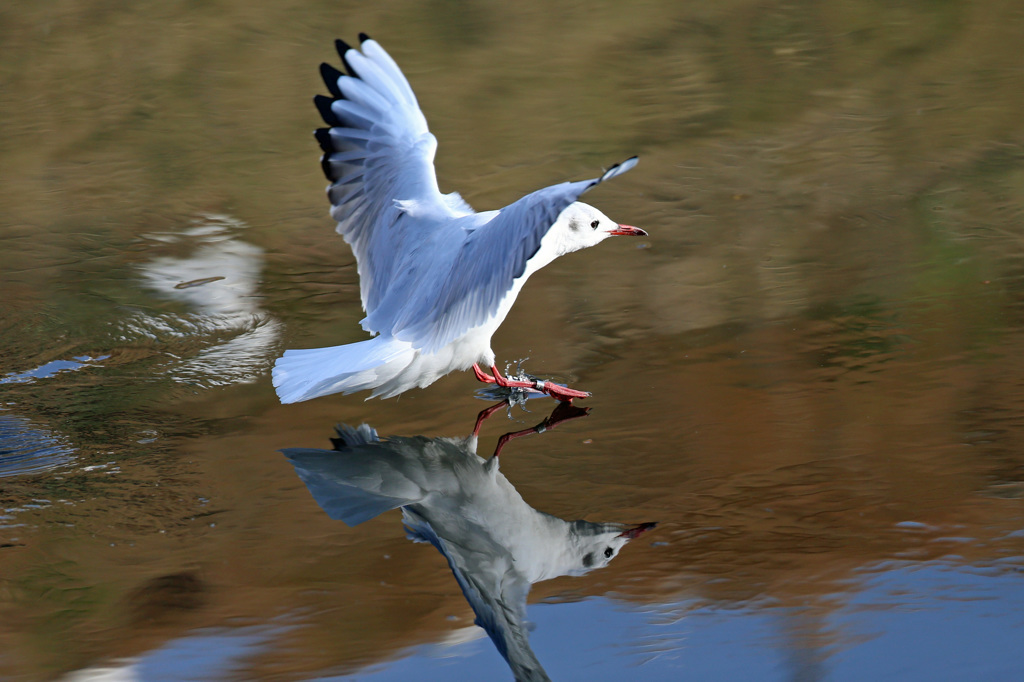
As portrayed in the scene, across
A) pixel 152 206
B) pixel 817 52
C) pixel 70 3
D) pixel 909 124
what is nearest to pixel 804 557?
pixel 909 124

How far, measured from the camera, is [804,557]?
2.80m

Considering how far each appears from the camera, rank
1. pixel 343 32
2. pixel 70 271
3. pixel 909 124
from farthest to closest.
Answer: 1. pixel 343 32
2. pixel 909 124
3. pixel 70 271

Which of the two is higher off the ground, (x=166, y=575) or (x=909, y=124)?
(x=909, y=124)

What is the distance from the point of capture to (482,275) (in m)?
3.21

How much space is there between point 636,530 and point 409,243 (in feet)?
4.25

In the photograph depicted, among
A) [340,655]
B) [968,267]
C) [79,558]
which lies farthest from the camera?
[968,267]

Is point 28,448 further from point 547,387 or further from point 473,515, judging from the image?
point 547,387

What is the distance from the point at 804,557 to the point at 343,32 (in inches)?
219

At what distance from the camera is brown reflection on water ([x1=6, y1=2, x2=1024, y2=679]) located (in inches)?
113

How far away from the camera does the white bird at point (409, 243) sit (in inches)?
125

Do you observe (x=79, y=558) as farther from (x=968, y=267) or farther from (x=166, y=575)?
(x=968, y=267)

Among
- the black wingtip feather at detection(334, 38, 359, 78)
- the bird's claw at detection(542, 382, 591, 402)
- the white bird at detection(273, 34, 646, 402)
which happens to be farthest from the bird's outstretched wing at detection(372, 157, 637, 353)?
the black wingtip feather at detection(334, 38, 359, 78)

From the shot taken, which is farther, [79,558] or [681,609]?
[79,558]

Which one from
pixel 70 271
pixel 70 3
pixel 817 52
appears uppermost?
pixel 70 3
